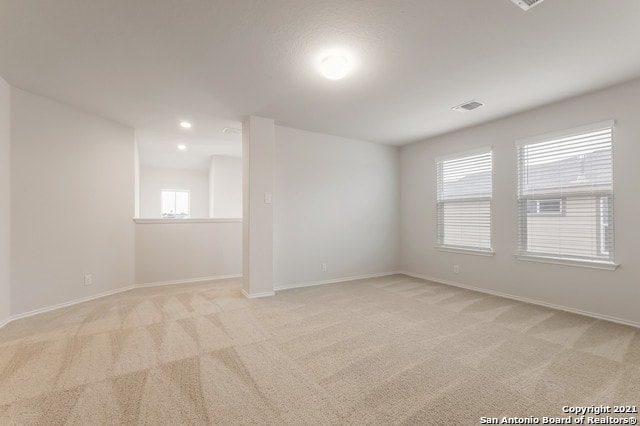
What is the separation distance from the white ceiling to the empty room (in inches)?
0.9

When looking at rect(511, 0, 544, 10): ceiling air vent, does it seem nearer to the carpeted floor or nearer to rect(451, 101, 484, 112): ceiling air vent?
rect(451, 101, 484, 112): ceiling air vent

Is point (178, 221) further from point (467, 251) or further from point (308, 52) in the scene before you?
point (467, 251)

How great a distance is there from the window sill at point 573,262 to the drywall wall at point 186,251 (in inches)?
186

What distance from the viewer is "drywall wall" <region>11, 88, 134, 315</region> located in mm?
3072

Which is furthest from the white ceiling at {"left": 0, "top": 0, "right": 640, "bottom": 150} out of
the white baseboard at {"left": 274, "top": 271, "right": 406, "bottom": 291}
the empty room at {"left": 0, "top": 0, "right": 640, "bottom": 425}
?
the white baseboard at {"left": 274, "top": 271, "right": 406, "bottom": 291}

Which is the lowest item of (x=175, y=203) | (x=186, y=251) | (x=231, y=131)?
(x=186, y=251)

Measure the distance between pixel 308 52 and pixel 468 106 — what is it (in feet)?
7.70

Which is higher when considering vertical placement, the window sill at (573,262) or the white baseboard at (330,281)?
the window sill at (573,262)

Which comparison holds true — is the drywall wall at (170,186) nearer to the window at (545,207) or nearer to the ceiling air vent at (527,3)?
the window at (545,207)

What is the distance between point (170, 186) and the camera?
8539mm

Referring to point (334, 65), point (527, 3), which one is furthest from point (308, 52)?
point (527, 3)

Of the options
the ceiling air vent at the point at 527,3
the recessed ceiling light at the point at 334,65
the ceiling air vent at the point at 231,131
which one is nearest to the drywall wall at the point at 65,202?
the ceiling air vent at the point at 231,131

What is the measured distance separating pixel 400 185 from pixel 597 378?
4053 mm

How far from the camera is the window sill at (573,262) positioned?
2.94 meters
